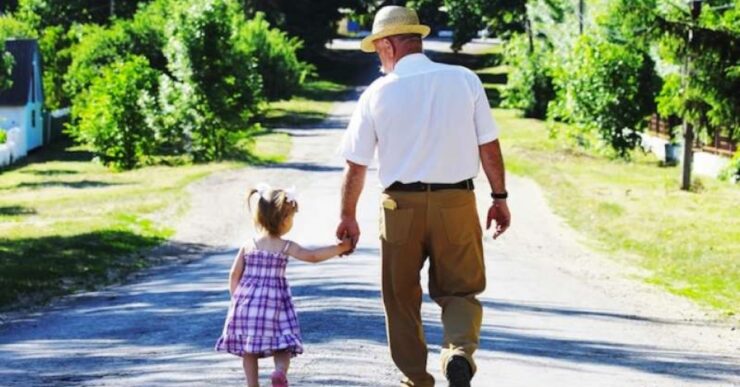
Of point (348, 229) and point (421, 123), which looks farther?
point (348, 229)

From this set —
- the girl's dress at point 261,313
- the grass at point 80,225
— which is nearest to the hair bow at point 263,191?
the girl's dress at point 261,313

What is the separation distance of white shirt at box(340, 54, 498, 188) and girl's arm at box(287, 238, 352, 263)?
0.43 m

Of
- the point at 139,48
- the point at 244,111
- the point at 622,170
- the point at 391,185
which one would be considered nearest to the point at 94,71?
the point at 139,48

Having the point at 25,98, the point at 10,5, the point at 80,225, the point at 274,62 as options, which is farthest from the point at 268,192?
the point at 10,5

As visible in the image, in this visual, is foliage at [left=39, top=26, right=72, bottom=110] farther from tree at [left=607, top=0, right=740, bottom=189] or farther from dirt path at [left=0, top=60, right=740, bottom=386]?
tree at [left=607, top=0, right=740, bottom=189]

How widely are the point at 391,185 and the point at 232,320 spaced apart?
1157 millimetres

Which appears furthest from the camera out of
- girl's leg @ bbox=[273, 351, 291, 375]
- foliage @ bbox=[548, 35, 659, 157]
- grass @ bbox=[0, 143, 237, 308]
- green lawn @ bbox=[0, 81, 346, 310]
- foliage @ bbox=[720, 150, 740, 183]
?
foliage @ bbox=[548, 35, 659, 157]

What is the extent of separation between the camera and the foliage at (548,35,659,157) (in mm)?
42312

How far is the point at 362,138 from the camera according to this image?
7562mm

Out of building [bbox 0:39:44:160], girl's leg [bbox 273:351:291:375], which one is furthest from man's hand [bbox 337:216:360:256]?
building [bbox 0:39:44:160]

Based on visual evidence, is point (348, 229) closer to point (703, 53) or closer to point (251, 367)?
point (251, 367)

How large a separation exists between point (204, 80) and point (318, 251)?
3290 cm

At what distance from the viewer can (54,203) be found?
30.2m

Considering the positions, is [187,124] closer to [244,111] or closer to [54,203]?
[244,111]
